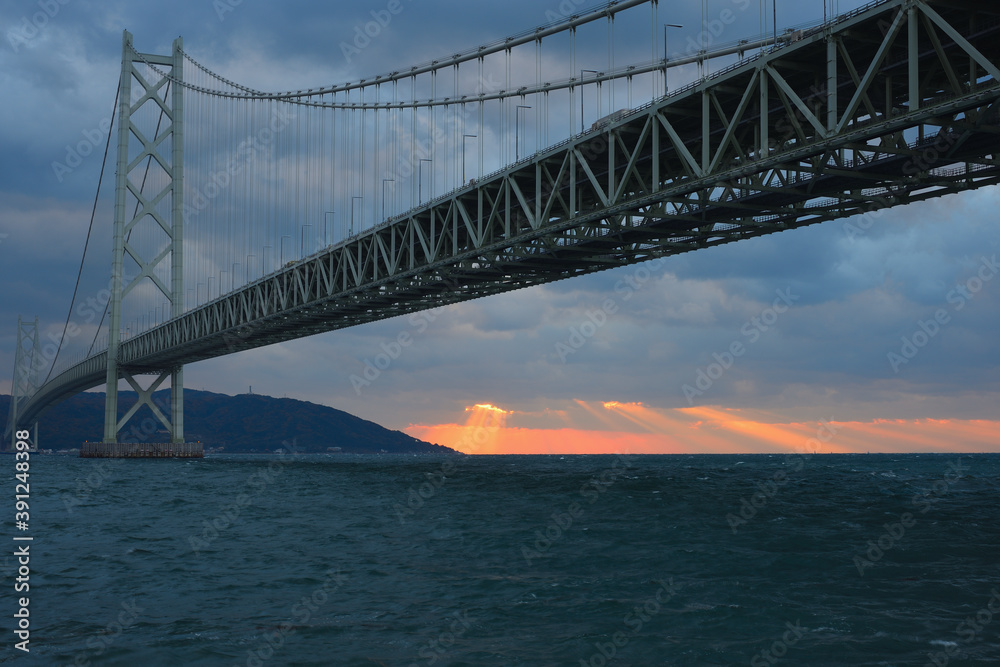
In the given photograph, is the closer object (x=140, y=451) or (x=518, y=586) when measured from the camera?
(x=518, y=586)

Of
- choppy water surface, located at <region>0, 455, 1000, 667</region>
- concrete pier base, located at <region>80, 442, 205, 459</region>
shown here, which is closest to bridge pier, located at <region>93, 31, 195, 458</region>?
concrete pier base, located at <region>80, 442, 205, 459</region>

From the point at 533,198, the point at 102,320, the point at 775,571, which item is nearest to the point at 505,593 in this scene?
the point at 775,571

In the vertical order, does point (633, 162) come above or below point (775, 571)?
above

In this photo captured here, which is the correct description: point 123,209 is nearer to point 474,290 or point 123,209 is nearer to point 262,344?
point 262,344

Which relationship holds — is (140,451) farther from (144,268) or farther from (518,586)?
(518,586)

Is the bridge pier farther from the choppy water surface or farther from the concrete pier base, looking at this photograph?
the choppy water surface

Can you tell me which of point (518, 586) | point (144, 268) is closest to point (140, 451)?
point (144, 268)

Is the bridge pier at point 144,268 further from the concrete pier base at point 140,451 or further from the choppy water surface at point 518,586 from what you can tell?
the choppy water surface at point 518,586

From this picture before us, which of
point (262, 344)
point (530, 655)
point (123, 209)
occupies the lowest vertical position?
point (530, 655)
